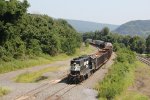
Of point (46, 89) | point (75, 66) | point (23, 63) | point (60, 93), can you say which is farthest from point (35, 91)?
point (23, 63)

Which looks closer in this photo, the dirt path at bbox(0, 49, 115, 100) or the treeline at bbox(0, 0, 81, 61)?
the dirt path at bbox(0, 49, 115, 100)

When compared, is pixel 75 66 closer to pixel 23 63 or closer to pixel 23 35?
pixel 23 63

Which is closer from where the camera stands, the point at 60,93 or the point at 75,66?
the point at 60,93

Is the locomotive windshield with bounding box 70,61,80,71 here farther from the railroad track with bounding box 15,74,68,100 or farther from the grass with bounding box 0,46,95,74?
the grass with bounding box 0,46,95,74

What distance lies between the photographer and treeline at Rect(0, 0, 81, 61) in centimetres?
5353

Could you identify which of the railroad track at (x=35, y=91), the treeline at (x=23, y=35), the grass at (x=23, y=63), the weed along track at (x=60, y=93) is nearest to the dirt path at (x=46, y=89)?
the railroad track at (x=35, y=91)

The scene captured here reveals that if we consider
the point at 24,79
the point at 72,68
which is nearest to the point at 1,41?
the point at 24,79

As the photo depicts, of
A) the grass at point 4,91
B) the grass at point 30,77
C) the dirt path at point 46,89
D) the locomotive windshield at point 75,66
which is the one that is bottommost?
the grass at point 30,77

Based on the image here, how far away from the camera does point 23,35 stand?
213 feet

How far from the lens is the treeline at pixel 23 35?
5353 centimetres

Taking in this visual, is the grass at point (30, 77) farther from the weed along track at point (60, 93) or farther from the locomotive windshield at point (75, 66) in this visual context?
the weed along track at point (60, 93)

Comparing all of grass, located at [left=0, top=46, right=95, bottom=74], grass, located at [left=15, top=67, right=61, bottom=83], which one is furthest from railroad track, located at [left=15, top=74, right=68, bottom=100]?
grass, located at [left=0, top=46, right=95, bottom=74]

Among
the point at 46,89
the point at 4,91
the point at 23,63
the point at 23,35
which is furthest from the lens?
the point at 23,35

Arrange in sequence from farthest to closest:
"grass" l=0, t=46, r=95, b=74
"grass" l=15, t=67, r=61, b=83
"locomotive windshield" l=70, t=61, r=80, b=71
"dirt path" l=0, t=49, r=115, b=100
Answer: "grass" l=0, t=46, r=95, b=74
"grass" l=15, t=67, r=61, b=83
"locomotive windshield" l=70, t=61, r=80, b=71
"dirt path" l=0, t=49, r=115, b=100
